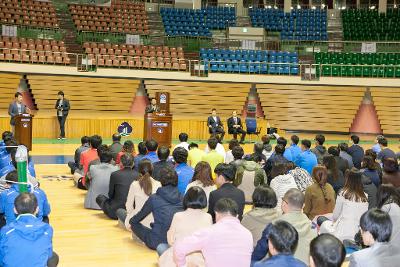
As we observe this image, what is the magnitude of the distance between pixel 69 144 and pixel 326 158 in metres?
9.94

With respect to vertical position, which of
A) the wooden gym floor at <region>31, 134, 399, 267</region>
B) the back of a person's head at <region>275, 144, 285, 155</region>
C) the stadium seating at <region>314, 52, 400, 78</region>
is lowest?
the wooden gym floor at <region>31, 134, 399, 267</region>

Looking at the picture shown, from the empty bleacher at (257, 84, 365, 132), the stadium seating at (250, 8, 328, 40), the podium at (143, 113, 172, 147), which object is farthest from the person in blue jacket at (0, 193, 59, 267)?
the stadium seating at (250, 8, 328, 40)

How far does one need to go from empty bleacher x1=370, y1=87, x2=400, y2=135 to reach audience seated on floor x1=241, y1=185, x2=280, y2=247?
18.1 metres

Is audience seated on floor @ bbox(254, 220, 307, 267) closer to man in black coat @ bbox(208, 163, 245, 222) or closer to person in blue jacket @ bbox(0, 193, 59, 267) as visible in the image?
person in blue jacket @ bbox(0, 193, 59, 267)

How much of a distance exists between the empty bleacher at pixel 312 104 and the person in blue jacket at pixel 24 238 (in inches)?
723

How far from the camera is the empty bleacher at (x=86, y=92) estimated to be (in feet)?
65.9

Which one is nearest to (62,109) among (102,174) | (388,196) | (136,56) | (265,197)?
(136,56)

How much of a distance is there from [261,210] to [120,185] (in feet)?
9.54

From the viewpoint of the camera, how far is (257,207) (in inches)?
209

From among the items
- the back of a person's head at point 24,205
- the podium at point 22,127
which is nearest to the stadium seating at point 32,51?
the podium at point 22,127

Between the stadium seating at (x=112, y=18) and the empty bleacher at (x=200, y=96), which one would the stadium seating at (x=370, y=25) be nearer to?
the empty bleacher at (x=200, y=96)

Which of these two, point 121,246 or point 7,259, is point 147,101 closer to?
point 121,246

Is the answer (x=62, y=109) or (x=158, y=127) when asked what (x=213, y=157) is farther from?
(x=62, y=109)

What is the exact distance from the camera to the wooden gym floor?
21.1ft
